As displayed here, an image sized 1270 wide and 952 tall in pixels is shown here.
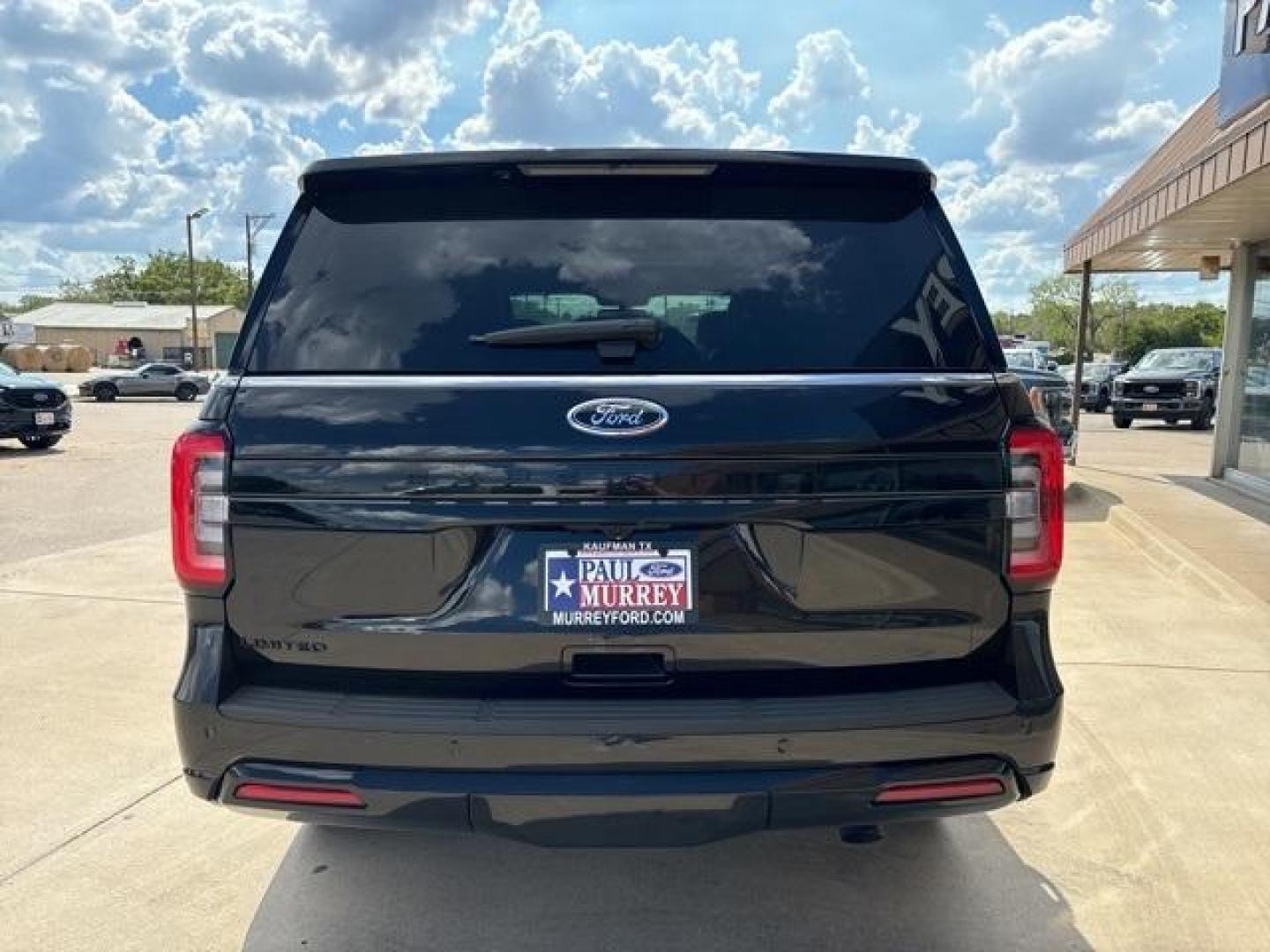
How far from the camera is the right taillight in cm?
230

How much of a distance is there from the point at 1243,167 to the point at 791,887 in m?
6.73

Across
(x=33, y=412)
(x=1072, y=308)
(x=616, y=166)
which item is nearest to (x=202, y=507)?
(x=616, y=166)

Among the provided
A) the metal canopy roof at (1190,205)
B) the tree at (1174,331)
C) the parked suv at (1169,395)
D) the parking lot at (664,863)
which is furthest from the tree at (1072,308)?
the parking lot at (664,863)

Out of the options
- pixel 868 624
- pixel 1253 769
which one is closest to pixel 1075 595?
pixel 1253 769

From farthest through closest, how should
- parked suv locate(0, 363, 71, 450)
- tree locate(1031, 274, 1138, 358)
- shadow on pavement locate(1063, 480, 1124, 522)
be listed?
tree locate(1031, 274, 1138, 358), parked suv locate(0, 363, 71, 450), shadow on pavement locate(1063, 480, 1124, 522)

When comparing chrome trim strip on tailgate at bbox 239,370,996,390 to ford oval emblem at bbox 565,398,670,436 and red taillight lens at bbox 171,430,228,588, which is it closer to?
ford oval emblem at bbox 565,398,670,436

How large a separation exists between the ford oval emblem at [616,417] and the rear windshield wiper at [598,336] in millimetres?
128

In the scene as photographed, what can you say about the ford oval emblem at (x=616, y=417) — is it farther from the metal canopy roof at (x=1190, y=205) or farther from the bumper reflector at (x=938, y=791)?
the metal canopy roof at (x=1190, y=205)

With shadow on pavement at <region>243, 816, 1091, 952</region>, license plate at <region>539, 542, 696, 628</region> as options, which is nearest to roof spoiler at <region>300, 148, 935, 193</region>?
license plate at <region>539, 542, 696, 628</region>

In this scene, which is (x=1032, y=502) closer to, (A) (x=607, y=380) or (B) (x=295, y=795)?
(A) (x=607, y=380)

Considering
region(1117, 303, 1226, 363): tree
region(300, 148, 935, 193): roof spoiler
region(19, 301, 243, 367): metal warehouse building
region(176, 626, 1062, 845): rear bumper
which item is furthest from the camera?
region(19, 301, 243, 367): metal warehouse building

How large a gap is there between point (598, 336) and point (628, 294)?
0.17 metres

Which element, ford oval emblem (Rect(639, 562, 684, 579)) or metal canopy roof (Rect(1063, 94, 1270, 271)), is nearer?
ford oval emblem (Rect(639, 562, 684, 579))

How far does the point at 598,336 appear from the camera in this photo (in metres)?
2.28
